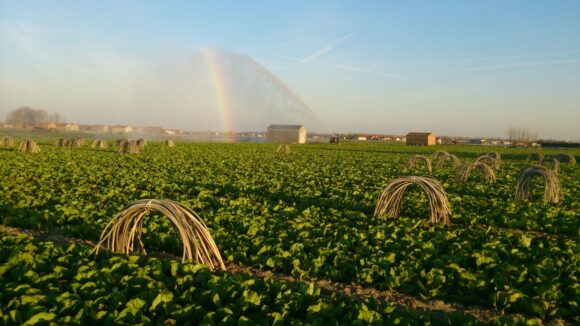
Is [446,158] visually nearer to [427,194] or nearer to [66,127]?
[427,194]

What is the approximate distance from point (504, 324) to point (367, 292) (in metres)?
2.00

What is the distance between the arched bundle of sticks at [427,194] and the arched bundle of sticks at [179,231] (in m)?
5.49

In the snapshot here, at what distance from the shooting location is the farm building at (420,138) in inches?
3410

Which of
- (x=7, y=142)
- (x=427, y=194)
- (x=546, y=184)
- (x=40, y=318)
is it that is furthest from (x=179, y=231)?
(x=7, y=142)

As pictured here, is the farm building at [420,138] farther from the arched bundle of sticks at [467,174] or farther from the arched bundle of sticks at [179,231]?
the arched bundle of sticks at [179,231]

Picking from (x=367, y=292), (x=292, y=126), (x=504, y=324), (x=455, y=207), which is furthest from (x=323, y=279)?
(x=292, y=126)

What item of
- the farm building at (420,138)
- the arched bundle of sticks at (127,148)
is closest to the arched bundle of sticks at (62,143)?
the arched bundle of sticks at (127,148)

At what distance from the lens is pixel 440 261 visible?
6715 mm

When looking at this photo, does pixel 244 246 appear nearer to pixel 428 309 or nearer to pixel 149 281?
pixel 149 281

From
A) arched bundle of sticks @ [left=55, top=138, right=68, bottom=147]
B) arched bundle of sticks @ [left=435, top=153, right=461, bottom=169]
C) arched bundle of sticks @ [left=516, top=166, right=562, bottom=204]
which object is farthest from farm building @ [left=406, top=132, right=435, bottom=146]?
arched bundle of sticks @ [left=516, top=166, right=562, bottom=204]

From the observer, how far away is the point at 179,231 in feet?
20.3

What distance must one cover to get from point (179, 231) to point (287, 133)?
3101 inches

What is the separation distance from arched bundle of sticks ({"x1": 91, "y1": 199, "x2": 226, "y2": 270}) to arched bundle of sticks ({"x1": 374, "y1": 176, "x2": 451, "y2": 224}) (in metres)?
5.49

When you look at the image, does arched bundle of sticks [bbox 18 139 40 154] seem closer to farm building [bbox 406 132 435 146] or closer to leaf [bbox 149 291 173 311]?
leaf [bbox 149 291 173 311]
